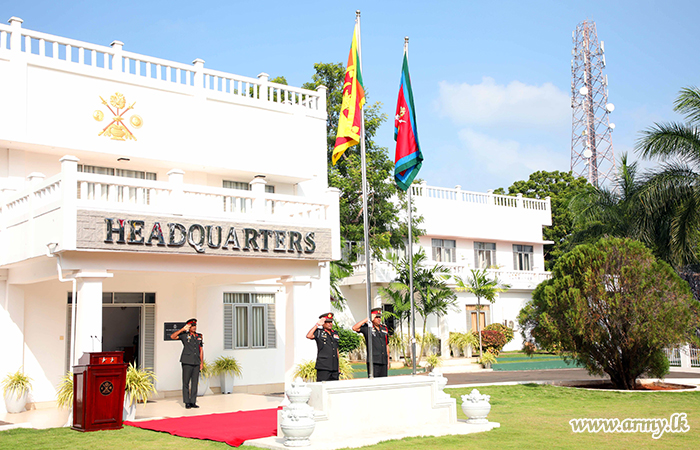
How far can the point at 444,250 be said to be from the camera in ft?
112

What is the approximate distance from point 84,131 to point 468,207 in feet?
73.3

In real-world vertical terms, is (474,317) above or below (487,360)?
above

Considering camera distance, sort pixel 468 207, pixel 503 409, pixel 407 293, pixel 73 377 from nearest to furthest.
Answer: pixel 73 377, pixel 503 409, pixel 407 293, pixel 468 207

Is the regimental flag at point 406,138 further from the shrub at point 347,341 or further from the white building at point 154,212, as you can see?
the shrub at point 347,341

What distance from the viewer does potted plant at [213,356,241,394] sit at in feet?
58.4

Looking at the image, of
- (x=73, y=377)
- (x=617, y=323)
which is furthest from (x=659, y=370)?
(x=73, y=377)

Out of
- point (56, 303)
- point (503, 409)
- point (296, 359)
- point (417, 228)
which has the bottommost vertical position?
point (503, 409)

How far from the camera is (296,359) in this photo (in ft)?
51.2

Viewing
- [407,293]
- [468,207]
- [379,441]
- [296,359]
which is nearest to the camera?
[379,441]

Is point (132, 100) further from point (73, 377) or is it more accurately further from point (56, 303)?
point (73, 377)

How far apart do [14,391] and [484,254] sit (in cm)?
2562

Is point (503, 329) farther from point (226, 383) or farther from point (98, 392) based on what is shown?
point (98, 392)

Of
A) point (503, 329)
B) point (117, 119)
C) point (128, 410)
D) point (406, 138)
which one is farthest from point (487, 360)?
point (128, 410)

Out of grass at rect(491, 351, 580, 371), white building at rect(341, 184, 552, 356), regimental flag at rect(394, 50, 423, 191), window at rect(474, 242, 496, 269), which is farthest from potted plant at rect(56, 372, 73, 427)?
window at rect(474, 242, 496, 269)
